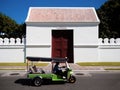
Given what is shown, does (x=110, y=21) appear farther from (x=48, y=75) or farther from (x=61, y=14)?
(x=48, y=75)

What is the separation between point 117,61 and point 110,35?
66.5 ft

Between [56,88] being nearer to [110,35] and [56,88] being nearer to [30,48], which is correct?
[30,48]

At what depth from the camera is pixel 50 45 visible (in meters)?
29.2

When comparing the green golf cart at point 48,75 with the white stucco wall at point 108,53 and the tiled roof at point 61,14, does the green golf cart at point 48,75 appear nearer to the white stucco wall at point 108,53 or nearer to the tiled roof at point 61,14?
the tiled roof at point 61,14

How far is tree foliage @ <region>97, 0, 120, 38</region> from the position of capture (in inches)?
1986

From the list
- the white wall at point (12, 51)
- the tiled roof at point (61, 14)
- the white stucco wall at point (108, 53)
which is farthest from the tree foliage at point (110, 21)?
the white wall at point (12, 51)

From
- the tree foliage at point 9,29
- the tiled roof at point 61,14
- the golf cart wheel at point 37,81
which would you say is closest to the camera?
the golf cart wheel at point 37,81

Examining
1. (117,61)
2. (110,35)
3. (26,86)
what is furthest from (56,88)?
(110,35)

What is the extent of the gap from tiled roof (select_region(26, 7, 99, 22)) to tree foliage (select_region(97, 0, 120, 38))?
59.2ft

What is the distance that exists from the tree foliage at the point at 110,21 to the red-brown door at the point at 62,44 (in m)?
21.2

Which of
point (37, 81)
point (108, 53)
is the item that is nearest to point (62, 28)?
point (108, 53)

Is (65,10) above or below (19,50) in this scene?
above

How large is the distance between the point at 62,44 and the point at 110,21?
23932 mm

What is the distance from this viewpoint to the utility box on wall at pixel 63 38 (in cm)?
2936
